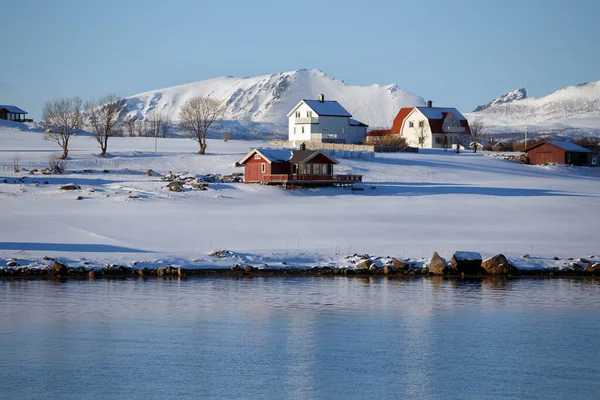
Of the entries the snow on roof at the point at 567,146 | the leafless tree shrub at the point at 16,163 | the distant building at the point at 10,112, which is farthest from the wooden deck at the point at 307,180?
the distant building at the point at 10,112

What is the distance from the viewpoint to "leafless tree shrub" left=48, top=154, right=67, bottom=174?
7175 centimetres

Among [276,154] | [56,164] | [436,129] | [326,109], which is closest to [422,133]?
[436,129]

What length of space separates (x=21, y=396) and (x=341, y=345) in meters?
9.46

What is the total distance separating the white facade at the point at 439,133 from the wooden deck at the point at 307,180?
47.4 m

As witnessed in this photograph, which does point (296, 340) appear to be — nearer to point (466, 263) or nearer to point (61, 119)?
point (466, 263)

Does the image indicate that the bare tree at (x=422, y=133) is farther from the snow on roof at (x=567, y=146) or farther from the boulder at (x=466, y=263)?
the boulder at (x=466, y=263)

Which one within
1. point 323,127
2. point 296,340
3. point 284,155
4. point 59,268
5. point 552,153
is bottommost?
point 296,340

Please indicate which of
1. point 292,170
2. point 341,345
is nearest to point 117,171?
point 292,170

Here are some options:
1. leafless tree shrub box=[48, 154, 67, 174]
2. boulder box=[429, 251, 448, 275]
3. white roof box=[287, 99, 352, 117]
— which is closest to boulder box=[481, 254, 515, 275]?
boulder box=[429, 251, 448, 275]

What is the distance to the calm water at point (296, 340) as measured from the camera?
72.3 ft

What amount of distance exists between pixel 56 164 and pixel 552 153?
51.9 meters

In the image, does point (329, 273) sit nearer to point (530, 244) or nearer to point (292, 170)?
point (530, 244)

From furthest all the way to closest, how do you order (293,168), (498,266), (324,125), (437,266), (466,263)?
(324,125)
(293,168)
(466,263)
(498,266)
(437,266)

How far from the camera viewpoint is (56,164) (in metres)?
74.6
